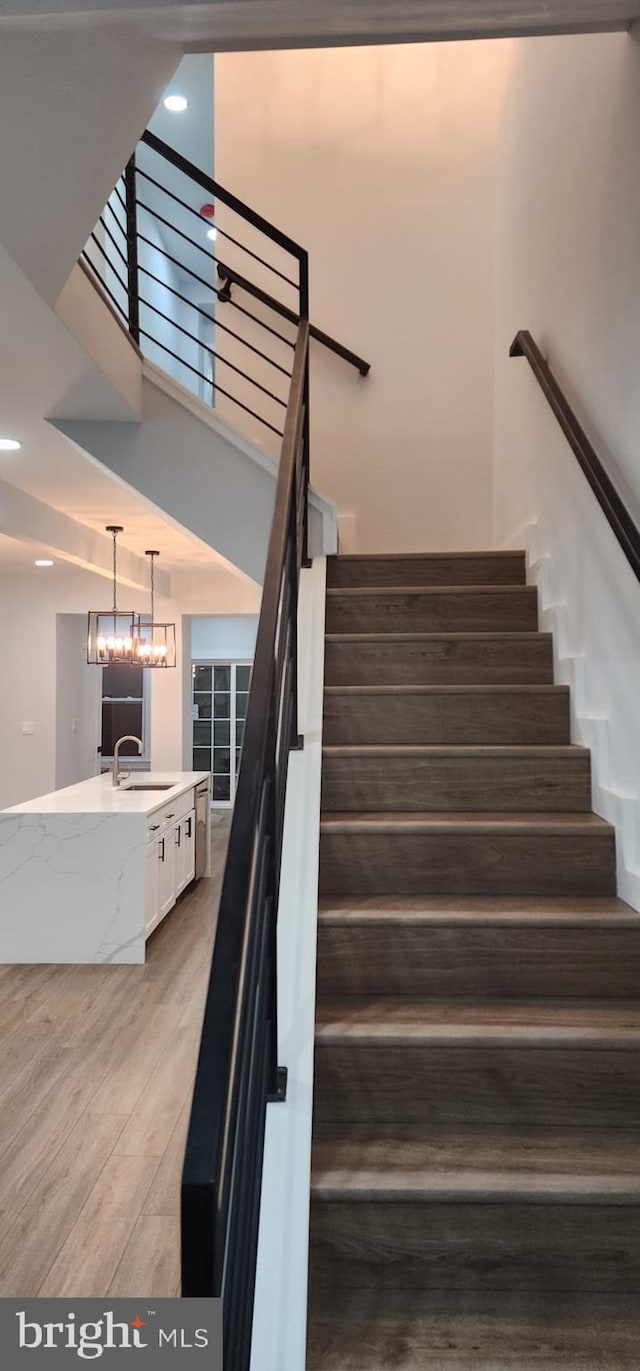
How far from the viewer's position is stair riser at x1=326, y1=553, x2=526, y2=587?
353 cm

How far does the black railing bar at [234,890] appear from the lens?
832 millimetres

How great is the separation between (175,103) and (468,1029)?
22.7 ft

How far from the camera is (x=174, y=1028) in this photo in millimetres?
3990

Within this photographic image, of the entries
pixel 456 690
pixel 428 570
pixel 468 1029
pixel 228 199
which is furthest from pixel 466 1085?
pixel 228 199

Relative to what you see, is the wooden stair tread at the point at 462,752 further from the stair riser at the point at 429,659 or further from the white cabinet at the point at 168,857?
the white cabinet at the point at 168,857

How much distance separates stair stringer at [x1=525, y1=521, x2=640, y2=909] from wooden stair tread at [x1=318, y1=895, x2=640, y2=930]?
10 centimetres

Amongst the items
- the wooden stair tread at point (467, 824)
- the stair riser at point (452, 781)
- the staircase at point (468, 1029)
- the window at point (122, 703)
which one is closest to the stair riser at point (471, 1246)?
the staircase at point (468, 1029)

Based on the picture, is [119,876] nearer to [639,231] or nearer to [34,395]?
[34,395]

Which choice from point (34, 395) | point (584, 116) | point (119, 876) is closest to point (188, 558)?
point (119, 876)

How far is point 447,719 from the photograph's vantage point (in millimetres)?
2686

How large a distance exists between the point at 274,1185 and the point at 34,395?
9.11 ft

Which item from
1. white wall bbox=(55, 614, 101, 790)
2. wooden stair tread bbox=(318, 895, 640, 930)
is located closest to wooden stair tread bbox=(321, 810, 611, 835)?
wooden stair tread bbox=(318, 895, 640, 930)

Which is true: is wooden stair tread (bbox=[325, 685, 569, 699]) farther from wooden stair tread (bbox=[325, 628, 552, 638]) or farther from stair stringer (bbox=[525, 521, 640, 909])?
wooden stair tread (bbox=[325, 628, 552, 638])

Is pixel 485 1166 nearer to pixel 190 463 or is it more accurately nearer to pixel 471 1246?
pixel 471 1246
